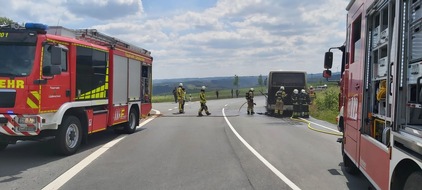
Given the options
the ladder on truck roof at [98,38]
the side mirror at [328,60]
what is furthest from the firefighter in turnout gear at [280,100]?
the side mirror at [328,60]

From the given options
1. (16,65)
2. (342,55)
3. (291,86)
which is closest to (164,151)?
(16,65)

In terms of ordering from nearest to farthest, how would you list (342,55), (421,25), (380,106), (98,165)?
(421,25) < (380,106) < (98,165) < (342,55)

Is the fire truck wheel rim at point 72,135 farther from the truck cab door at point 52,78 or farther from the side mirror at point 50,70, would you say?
the side mirror at point 50,70

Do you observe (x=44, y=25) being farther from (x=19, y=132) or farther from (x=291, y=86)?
(x=291, y=86)

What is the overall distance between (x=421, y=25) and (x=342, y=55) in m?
5.87

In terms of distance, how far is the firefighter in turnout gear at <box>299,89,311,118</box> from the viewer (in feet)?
78.1

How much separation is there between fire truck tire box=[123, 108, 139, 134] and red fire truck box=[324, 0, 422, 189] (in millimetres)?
8806

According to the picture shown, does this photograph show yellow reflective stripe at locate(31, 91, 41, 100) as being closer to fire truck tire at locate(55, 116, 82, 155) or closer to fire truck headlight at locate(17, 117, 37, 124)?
fire truck headlight at locate(17, 117, 37, 124)

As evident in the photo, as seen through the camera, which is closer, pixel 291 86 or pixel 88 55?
pixel 88 55

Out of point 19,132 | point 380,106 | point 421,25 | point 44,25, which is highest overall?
point 44,25

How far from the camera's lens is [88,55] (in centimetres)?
1095

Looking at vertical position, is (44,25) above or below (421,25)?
above

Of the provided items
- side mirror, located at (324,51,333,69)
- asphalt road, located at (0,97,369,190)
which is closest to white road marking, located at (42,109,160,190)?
asphalt road, located at (0,97,369,190)

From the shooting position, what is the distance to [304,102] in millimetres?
24031
